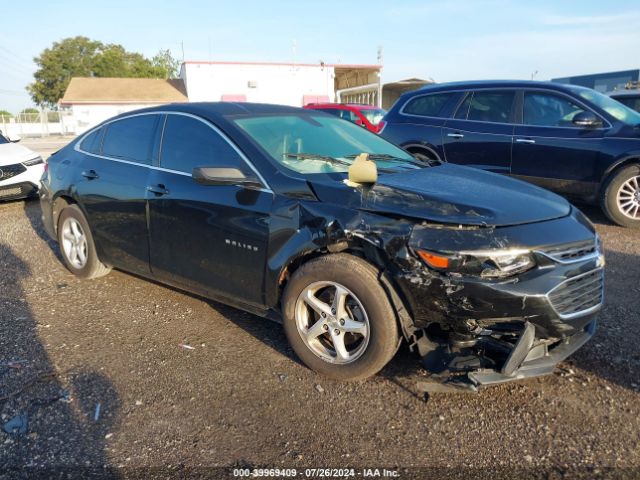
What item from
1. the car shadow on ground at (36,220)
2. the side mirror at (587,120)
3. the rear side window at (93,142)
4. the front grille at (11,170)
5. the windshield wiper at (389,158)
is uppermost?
the side mirror at (587,120)

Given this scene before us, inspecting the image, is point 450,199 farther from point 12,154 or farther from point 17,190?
point 12,154

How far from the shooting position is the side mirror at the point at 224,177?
3.23 m

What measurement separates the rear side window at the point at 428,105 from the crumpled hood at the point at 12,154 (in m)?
6.37

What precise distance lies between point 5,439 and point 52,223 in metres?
2.92

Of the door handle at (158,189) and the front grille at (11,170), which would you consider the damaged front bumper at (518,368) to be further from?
the front grille at (11,170)

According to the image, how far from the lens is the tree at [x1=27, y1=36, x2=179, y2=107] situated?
5975cm

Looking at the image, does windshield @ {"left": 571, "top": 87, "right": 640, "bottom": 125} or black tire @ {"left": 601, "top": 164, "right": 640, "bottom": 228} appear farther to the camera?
windshield @ {"left": 571, "top": 87, "right": 640, "bottom": 125}

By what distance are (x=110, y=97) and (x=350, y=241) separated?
138 ft

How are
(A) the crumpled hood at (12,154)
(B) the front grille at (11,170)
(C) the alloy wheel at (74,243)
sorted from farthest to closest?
(A) the crumpled hood at (12,154), (B) the front grille at (11,170), (C) the alloy wheel at (74,243)

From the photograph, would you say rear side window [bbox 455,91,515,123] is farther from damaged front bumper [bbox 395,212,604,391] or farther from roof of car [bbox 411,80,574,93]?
damaged front bumper [bbox 395,212,604,391]

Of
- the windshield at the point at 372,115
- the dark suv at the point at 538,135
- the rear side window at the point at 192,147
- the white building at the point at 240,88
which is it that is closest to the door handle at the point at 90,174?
the rear side window at the point at 192,147

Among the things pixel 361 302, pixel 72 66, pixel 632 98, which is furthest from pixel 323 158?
pixel 72 66

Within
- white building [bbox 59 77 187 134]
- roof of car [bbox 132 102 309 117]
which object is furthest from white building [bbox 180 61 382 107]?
roof of car [bbox 132 102 309 117]

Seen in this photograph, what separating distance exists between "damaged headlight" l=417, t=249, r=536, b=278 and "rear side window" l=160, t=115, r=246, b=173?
60.3 inches
